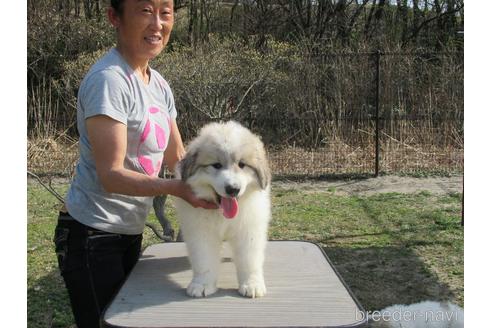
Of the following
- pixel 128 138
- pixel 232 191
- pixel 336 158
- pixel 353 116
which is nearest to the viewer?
pixel 232 191

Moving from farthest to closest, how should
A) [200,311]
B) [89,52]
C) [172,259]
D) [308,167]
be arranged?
1. [89,52]
2. [308,167]
3. [172,259]
4. [200,311]

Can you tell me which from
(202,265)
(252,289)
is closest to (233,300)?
(252,289)

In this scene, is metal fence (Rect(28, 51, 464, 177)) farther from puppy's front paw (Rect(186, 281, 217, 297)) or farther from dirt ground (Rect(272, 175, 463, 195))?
puppy's front paw (Rect(186, 281, 217, 297))

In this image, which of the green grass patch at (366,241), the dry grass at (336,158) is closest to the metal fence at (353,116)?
the dry grass at (336,158)

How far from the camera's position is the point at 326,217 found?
Answer: 6.26 meters

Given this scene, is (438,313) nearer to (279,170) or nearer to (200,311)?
(200,311)

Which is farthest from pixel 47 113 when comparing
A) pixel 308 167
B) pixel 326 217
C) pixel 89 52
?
pixel 326 217

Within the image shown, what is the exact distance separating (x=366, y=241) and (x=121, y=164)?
3793 millimetres

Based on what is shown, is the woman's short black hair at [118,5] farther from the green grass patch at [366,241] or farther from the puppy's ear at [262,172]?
the green grass patch at [366,241]

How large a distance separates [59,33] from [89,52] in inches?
32.6

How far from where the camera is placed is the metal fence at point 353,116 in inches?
334

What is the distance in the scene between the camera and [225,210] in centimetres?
221

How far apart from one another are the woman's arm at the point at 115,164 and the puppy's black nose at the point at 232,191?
227 mm

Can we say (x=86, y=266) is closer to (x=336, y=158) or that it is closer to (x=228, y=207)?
(x=228, y=207)
